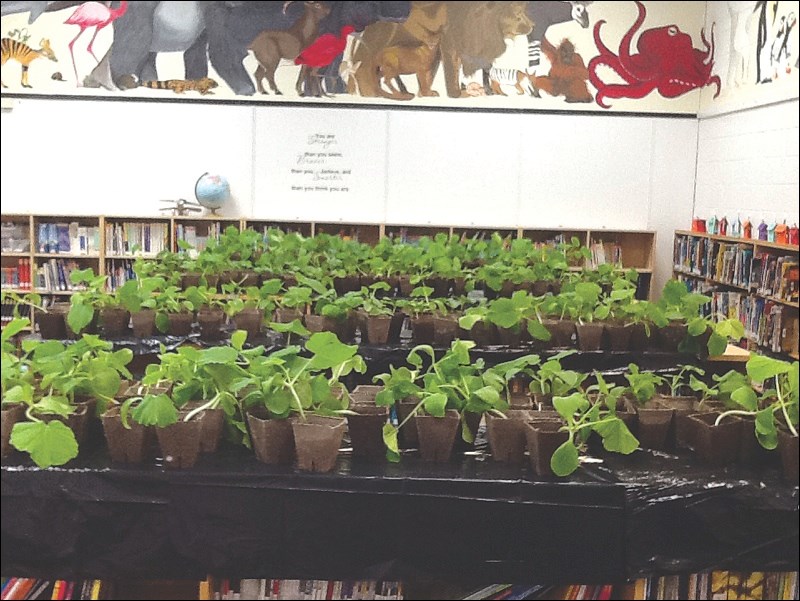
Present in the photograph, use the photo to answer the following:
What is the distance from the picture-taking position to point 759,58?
294 inches

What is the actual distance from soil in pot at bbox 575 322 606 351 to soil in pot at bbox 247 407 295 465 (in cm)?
174

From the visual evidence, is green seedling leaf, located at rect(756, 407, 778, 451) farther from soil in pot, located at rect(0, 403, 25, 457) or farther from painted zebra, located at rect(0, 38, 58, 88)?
painted zebra, located at rect(0, 38, 58, 88)

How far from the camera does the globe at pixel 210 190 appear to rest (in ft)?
28.1

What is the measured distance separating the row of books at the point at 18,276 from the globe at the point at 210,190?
1.63m

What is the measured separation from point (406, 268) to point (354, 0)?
14.1 feet

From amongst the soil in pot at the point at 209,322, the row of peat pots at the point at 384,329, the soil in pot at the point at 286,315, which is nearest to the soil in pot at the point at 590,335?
the row of peat pots at the point at 384,329

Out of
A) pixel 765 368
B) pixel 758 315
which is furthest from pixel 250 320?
pixel 758 315

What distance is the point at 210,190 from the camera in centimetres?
857

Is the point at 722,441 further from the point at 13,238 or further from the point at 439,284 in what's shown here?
the point at 13,238

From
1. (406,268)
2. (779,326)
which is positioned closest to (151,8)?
(406,268)

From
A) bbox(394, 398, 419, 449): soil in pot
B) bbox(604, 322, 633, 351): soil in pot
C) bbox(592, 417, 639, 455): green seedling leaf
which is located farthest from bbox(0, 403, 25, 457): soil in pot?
bbox(604, 322, 633, 351): soil in pot

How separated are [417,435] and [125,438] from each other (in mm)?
636

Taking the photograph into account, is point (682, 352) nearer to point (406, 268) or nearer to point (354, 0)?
point (406, 268)

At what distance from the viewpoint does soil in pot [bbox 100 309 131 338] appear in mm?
3562
